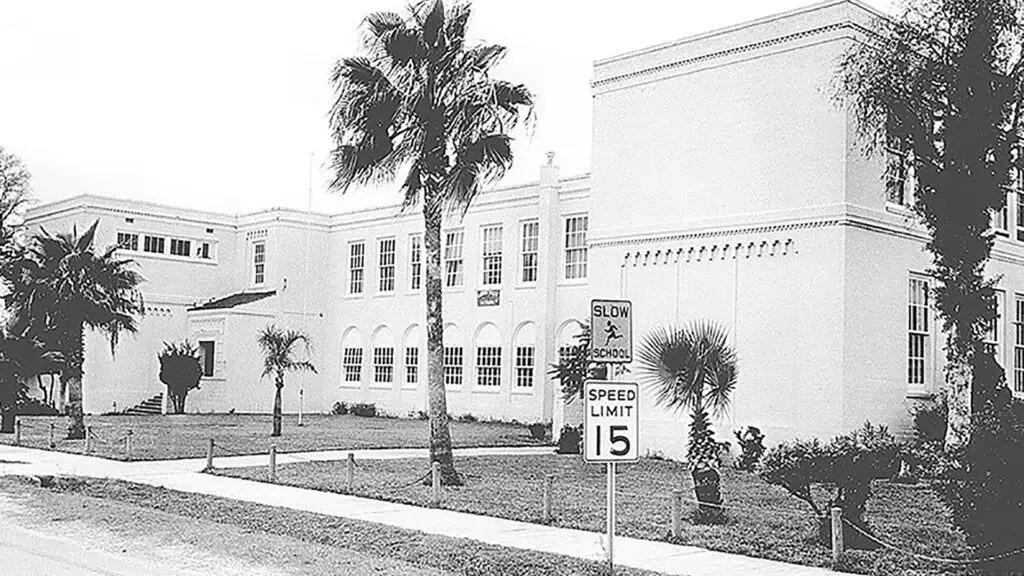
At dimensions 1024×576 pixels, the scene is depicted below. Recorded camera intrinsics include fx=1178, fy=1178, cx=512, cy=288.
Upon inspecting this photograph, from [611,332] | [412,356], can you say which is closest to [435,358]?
[611,332]

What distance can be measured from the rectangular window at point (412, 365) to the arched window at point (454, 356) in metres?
1.87

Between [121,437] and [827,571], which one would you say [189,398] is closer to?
[121,437]

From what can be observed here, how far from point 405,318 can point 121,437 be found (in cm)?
1721

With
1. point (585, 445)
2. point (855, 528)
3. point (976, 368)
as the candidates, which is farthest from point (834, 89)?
point (585, 445)

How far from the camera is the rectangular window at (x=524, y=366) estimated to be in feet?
137

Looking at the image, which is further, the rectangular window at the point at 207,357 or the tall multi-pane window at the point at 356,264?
the tall multi-pane window at the point at 356,264

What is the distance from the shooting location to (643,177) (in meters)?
28.9

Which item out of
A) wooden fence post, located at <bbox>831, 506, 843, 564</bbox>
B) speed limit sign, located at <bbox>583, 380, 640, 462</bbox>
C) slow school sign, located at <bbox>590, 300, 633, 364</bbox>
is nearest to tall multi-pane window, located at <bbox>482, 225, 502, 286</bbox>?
wooden fence post, located at <bbox>831, 506, 843, 564</bbox>

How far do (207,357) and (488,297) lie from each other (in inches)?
542

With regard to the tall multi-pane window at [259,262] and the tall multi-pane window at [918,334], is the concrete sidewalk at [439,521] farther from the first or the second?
the tall multi-pane window at [259,262]

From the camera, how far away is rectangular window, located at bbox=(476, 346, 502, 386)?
43344 mm

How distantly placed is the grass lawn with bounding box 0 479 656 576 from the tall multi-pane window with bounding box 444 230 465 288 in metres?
26.6

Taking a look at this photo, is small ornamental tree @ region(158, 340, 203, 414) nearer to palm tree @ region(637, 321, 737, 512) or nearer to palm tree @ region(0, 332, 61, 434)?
palm tree @ region(0, 332, 61, 434)

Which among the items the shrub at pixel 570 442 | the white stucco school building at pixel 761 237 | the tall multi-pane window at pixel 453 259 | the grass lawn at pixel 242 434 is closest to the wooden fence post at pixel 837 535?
the white stucco school building at pixel 761 237
